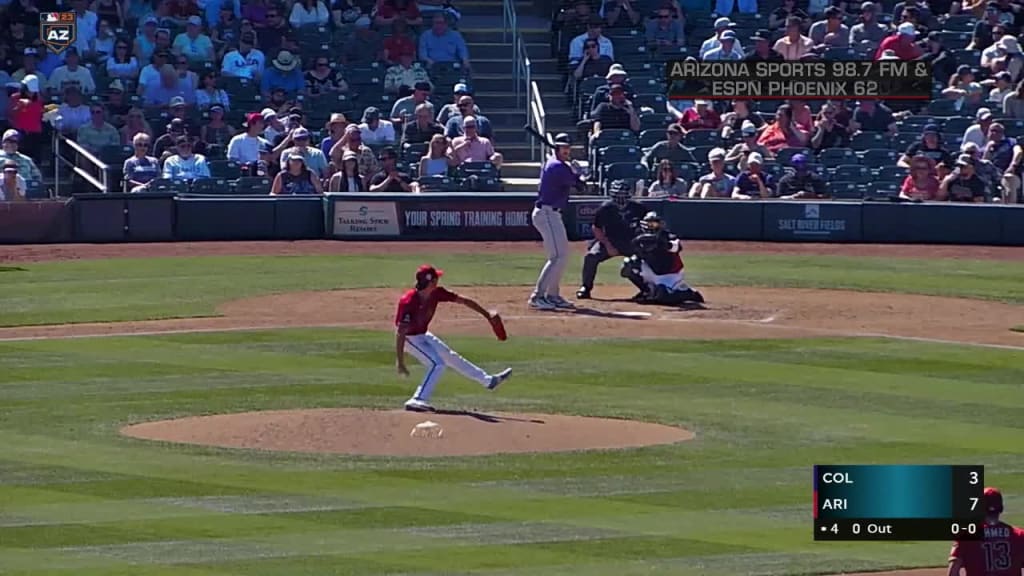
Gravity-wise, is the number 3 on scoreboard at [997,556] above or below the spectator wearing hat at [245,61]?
below

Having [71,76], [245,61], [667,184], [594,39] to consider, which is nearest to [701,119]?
[667,184]

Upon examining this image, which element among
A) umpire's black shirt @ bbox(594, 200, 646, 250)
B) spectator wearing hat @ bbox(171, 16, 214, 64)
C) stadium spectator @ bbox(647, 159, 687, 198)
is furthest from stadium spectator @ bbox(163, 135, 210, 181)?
Answer: umpire's black shirt @ bbox(594, 200, 646, 250)

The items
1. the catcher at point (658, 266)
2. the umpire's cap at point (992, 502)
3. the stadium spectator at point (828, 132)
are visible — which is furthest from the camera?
the stadium spectator at point (828, 132)

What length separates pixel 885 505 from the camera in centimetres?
860

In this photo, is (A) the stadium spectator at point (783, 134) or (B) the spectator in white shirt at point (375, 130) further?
(A) the stadium spectator at point (783, 134)

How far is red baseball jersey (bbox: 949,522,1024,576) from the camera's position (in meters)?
9.58

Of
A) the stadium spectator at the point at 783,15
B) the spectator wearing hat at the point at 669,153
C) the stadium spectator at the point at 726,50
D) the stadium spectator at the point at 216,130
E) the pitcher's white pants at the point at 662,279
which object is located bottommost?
the pitcher's white pants at the point at 662,279

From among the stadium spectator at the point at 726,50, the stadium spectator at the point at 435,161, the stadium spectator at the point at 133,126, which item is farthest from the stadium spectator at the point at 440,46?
the stadium spectator at the point at 133,126

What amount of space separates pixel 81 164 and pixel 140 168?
4.70 feet

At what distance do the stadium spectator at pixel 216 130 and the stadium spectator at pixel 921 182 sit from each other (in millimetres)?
10619

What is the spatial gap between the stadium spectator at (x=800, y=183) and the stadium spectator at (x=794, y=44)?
9.45 feet

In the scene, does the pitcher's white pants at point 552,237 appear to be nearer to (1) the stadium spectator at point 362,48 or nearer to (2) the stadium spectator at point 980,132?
(2) the stadium spectator at point 980,132

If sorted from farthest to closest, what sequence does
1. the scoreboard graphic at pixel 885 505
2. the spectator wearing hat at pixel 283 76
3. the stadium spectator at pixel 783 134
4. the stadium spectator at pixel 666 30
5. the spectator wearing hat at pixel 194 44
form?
the stadium spectator at pixel 666 30 < the spectator wearing hat at pixel 283 76 < the spectator wearing hat at pixel 194 44 < the stadium spectator at pixel 783 134 < the scoreboard graphic at pixel 885 505

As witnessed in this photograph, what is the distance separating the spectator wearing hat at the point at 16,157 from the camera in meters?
29.8
